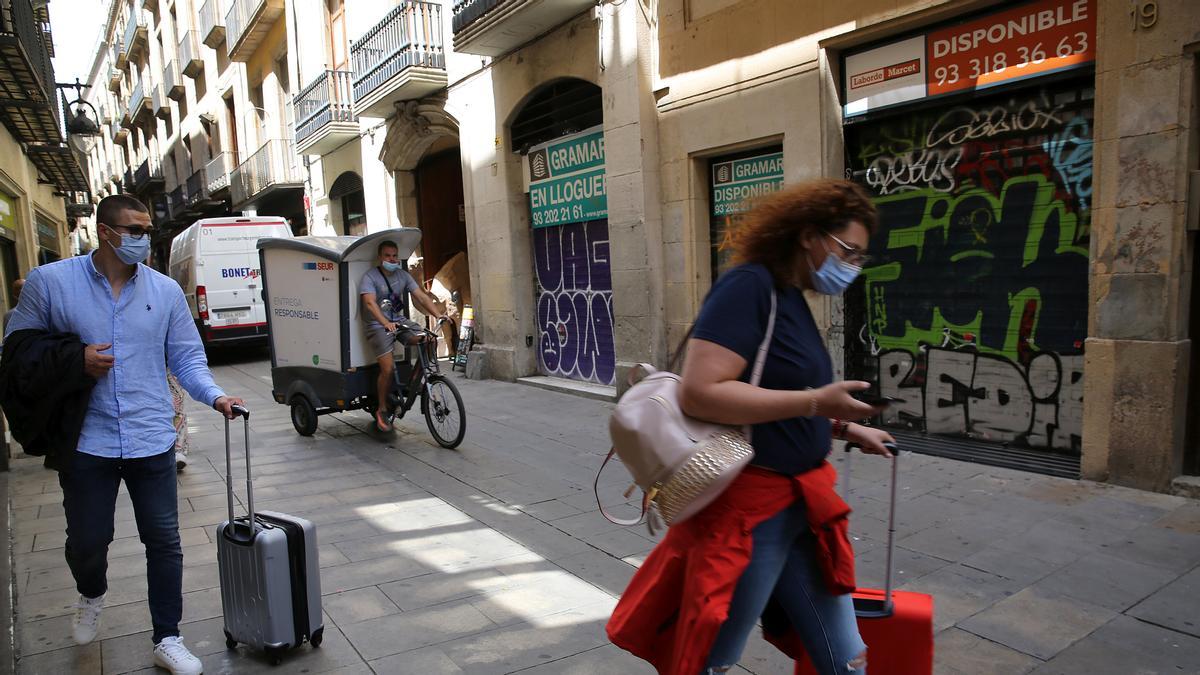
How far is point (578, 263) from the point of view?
10.2 meters

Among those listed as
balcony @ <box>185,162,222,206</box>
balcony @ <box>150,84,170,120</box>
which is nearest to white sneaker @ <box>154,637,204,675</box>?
balcony @ <box>185,162,222,206</box>

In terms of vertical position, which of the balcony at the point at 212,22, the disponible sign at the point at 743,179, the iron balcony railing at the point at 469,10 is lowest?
the disponible sign at the point at 743,179

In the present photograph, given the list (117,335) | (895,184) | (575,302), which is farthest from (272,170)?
(117,335)

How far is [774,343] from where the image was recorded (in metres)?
1.92

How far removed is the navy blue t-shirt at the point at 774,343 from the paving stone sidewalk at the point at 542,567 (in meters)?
1.52

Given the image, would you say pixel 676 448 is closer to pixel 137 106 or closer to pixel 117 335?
pixel 117 335

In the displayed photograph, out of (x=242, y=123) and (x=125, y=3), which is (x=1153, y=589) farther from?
(x=125, y=3)

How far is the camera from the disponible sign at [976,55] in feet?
17.1

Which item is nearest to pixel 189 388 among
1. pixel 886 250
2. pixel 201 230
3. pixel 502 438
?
pixel 502 438

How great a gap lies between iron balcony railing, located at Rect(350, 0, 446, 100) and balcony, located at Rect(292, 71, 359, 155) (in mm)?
2567

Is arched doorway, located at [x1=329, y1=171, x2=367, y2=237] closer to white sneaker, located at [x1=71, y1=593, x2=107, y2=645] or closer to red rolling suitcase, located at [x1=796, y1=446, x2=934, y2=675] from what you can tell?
white sneaker, located at [x1=71, y1=593, x2=107, y2=645]

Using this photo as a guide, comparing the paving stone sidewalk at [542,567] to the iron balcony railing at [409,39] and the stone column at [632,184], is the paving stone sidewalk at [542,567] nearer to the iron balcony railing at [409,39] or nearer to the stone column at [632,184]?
the stone column at [632,184]

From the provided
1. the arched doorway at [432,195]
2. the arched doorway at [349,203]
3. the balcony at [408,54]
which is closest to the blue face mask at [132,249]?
the balcony at [408,54]

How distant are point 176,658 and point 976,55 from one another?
6083 mm
